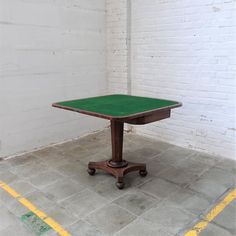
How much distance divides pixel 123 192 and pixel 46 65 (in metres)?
2.23

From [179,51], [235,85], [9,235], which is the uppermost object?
[179,51]

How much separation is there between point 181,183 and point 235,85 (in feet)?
4.81

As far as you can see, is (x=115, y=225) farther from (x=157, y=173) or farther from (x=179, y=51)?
(x=179, y=51)

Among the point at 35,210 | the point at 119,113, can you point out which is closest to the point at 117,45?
the point at 119,113

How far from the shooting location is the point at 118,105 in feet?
9.70

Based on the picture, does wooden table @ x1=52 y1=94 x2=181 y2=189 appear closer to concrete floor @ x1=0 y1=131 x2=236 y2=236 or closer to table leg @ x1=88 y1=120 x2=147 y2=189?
table leg @ x1=88 y1=120 x2=147 y2=189

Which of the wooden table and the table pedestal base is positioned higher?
the wooden table

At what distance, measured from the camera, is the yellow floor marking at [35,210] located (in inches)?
89.9

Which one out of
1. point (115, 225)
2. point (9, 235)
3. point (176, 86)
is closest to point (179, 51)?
point (176, 86)

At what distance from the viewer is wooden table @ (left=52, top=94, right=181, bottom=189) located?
261cm

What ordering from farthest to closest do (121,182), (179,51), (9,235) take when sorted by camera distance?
(179,51), (121,182), (9,235)

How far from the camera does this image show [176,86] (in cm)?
411

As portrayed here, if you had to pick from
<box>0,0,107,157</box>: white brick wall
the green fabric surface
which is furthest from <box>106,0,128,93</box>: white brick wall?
the green fabric surface

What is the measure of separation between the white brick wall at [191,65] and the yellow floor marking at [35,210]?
239 cm
